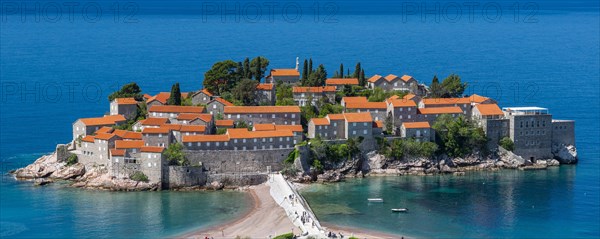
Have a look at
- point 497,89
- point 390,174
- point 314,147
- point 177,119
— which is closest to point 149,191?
point 177,119

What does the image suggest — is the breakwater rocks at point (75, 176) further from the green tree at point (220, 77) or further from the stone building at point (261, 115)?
the green tree at point (220, 77)

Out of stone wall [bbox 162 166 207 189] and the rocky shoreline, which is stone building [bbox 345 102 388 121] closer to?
the rocky shoreline

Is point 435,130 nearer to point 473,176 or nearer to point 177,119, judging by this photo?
point 473,176

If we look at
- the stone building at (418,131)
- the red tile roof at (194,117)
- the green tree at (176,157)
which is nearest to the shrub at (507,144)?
the stone building at (418,131)

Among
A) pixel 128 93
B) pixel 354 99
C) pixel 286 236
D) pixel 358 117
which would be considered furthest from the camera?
pixel 128 93

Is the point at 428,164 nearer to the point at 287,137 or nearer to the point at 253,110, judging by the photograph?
the point at 287,137

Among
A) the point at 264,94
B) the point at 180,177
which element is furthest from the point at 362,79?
the point at 180,177
